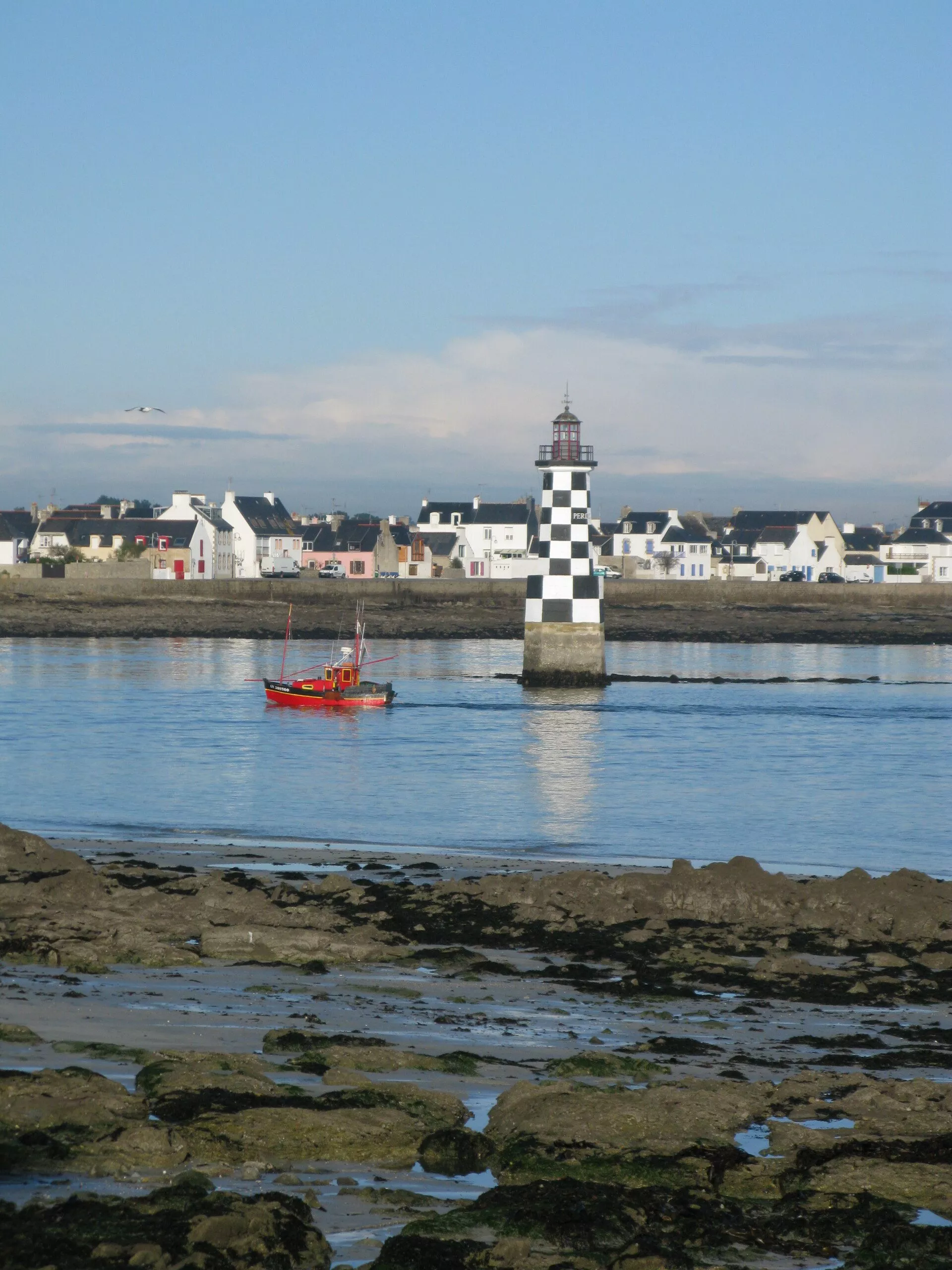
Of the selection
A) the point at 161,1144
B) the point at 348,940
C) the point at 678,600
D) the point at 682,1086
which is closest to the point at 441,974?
the point at 348,940

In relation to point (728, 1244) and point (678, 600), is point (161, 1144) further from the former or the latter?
point (678, 600)

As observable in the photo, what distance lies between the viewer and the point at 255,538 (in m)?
105

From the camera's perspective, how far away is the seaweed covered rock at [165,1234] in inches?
175

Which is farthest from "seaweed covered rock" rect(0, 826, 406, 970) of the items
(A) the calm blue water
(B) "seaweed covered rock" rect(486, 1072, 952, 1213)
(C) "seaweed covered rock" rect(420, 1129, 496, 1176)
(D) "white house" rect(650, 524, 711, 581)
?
(D) "white house" rect(650, 524, 711, 581)

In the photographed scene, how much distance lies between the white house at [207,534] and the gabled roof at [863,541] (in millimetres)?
49413

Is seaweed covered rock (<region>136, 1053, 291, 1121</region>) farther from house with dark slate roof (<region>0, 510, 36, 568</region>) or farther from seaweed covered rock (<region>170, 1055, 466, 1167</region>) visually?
house with dark slate roof (<region>0, 510, 36, 568</region>)

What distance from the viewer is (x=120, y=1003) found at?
7891mm

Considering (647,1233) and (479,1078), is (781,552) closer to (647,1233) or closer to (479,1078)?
(479,1078)

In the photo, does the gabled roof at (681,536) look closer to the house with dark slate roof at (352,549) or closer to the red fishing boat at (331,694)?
the house with dark slate roof at (352,549)

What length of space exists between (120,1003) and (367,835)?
31.0 ft

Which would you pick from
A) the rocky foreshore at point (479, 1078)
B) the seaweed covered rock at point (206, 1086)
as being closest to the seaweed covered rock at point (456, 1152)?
the rocky foreshore at point (479, 1078)

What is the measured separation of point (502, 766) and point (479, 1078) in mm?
18436

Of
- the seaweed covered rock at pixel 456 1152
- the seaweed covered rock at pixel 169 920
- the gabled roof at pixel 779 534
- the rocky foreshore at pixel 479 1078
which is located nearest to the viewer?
the rocky foreshore at pixel 479 1078

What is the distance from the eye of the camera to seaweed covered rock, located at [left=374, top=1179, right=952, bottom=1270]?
15.4 ft
